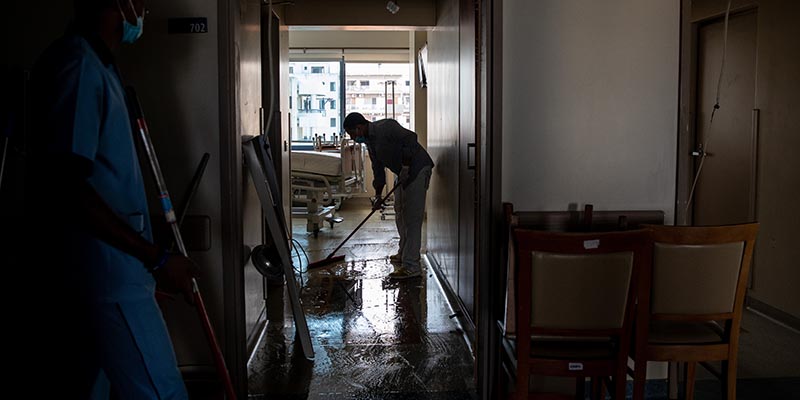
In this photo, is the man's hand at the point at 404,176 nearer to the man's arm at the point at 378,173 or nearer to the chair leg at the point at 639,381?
the man's arm at the point at 378,173

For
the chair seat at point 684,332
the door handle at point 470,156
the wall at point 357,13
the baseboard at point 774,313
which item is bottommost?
the baseboard at point 774,313

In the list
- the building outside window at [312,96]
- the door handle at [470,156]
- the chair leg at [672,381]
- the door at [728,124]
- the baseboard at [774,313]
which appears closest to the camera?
the chair leg at [672,381]

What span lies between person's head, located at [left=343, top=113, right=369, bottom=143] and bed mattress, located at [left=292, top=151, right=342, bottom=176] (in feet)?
7.07

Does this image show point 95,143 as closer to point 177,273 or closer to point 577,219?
point 177,273

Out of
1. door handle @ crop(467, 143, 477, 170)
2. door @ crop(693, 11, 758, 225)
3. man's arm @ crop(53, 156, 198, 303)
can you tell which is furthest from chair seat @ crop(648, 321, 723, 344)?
door @ crop(693, 11, 758, 225)

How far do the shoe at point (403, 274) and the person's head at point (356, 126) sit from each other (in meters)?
1.13

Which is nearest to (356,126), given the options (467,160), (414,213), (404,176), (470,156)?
(404,176)

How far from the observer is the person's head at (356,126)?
17.5 ft

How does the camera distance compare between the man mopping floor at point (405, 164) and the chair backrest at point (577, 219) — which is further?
the man mopping floor at point (405, 164)

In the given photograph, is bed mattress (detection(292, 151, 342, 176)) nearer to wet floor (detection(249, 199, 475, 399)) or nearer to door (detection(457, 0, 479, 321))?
wet floor (detection(249, 199, 475, 399))

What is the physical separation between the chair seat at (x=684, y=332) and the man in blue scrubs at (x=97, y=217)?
165 centimetres

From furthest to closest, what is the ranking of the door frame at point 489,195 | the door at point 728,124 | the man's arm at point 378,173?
the man's arm at point 378,173 → the door at point 728,124 → the door frame at point 489,195

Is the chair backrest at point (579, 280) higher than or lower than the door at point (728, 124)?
lower

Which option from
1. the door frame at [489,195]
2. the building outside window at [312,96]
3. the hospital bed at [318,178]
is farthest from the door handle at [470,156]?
the building outside window at [312,96]
